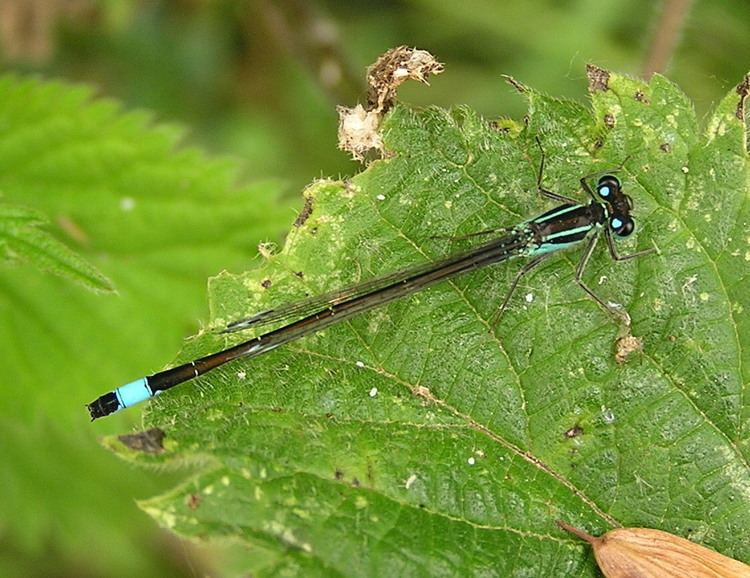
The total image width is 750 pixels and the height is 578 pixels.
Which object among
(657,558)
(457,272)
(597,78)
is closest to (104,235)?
(457,272)

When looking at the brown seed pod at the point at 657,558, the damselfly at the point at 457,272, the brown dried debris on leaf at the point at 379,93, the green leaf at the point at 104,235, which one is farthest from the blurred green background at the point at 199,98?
the brown seed pod at the point at 657,558

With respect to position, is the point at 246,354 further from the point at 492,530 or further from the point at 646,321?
the point at 646,321

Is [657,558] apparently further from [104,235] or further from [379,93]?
[104,235]

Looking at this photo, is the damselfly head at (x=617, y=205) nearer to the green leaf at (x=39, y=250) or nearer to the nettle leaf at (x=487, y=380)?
the nettle leaf at (x=487, y=380)

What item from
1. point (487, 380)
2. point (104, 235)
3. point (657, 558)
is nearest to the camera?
point (657, 558)

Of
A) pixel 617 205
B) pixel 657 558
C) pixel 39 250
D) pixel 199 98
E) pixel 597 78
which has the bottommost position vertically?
pixel 657 558

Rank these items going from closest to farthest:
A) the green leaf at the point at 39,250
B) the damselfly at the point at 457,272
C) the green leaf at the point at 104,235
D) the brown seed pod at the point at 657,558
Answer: the brown seed pod at the point at 657,558 → the damselfly at the point at 457,272 → the green leaf at the point at 39,250 → the green leaf at the point at 104,235

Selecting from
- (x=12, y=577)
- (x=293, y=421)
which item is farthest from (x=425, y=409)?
(x=12, y=577)

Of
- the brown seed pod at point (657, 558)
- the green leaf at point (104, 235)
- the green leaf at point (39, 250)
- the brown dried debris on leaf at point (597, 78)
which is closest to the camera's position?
the brown seed pod at point (657, 558)
